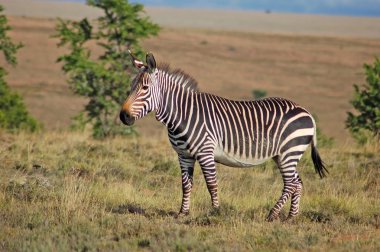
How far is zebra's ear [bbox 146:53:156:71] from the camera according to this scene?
865 cm

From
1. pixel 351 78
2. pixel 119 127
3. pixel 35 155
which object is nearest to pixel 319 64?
pixel 351 78

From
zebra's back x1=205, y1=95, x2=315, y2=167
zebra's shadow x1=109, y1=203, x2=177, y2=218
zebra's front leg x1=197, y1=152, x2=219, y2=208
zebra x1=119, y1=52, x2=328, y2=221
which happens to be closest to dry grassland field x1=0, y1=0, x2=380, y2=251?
zebra's shadow x1=109, y1=203, x2=177, y2=218

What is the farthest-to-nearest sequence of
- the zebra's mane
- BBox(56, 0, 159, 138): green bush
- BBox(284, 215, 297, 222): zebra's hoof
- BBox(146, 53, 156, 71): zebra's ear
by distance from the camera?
BBox(56, 0, 159, 138): green bush
the zebra's mane
BBox(284, 215, 297, 222): zebra's hoof
BBox(146, 53, 156, 71): zebra's ear

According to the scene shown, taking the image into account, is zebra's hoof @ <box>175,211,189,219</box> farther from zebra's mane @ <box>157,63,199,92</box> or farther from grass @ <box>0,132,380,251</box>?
zebra's mane @ <box>157,63,199,92</box>

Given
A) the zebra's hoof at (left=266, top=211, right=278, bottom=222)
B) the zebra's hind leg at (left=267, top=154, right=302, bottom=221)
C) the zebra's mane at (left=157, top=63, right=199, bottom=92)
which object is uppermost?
the zebra's mane at (left=157, top=63, right=199, bottom=92)

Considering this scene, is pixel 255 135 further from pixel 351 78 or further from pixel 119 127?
pixel 351 78

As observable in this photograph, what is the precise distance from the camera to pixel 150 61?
869 cm

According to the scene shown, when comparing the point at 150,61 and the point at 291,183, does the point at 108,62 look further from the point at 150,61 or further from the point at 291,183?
the point at 291,183

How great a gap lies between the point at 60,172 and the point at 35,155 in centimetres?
186

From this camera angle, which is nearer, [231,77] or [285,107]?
[285,107]

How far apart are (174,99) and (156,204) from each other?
163 cm

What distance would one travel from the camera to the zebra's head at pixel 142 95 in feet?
28.1

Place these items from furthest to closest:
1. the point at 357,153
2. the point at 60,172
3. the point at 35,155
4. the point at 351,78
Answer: the point at 351,78 → the point at 357,153 → the point at 35,155 → the point at 60,172

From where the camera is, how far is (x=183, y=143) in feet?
28.9
